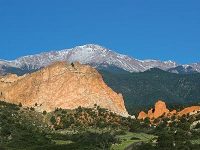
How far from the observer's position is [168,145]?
7072 inches

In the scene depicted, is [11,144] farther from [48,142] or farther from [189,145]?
[189,145]

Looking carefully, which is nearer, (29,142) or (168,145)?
(168,145)

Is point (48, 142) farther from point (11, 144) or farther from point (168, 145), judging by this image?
point (168, 145)

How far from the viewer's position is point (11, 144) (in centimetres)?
19275

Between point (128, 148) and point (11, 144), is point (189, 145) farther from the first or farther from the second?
point (11, 144)

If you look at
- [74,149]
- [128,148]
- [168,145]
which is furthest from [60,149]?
[168,145]

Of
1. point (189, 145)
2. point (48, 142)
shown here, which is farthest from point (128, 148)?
point (48, 142)

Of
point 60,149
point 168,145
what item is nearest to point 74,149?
point 60,149

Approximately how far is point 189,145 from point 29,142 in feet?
186

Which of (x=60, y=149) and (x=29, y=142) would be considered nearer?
(x=60, y=149)

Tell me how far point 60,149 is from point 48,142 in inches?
958

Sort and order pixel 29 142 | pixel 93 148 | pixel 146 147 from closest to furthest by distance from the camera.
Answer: pixel 146 147
pixel 93 148
pixel 29 142

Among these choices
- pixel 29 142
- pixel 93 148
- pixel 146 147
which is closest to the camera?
pixel 146 147

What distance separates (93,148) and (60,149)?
12895mm
